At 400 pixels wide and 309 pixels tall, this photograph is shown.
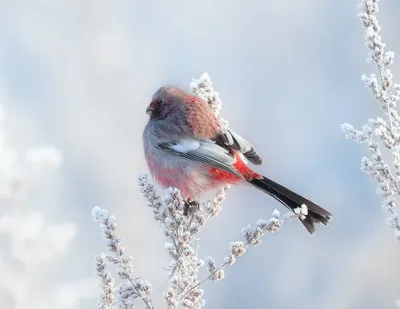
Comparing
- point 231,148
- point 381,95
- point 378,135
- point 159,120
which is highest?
point 159,120

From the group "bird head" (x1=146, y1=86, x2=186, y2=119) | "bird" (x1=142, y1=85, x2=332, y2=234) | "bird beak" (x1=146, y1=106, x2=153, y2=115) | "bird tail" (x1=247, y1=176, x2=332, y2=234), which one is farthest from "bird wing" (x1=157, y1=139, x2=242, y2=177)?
"bird beak" (x1=146, y1=106, x2=153, y2=115)

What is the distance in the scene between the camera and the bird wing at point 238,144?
3.47 m

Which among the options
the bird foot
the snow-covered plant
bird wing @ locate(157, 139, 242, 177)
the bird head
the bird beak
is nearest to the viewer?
the snow-covered plant

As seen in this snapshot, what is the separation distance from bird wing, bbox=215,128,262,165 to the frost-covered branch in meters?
0.95

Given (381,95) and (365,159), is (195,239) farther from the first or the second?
(381,95)

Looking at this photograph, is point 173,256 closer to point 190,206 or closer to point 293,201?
point 190,206

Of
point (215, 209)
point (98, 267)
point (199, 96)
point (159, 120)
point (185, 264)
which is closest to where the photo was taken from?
point (98, 267)

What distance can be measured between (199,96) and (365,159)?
Answer: 3.76 feet

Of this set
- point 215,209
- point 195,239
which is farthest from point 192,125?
point 195,239

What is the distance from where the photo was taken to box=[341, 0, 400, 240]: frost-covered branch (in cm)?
244

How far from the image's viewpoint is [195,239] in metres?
2.63

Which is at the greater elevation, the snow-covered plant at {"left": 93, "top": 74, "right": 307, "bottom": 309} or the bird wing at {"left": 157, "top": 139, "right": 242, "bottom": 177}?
the bird wing at {"left": 157, "top": 139, "right": 242, "bottom": 177}

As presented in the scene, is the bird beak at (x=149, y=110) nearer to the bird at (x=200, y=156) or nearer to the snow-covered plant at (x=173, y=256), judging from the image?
the bird at (x=200, y=156)

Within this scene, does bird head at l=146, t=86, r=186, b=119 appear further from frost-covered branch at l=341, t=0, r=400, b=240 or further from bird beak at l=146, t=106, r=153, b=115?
frost-covered branch at l=341, t=0, r=400, b=240
